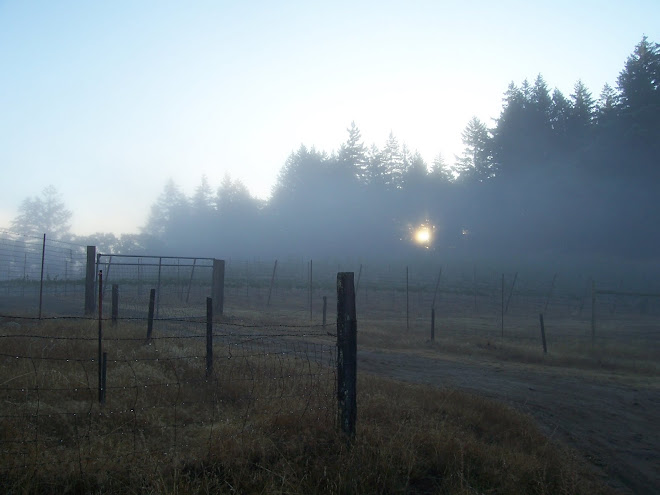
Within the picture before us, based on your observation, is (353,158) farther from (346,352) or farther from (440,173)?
(346,352)

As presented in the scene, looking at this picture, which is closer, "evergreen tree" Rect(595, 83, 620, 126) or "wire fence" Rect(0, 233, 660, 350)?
"wire fence" Rect(0, 233, 660, 350)

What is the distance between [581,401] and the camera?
9.85 meters

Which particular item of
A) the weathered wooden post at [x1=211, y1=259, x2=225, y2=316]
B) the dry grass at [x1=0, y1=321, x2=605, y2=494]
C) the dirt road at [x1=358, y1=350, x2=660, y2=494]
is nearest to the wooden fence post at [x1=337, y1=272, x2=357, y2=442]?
the dry grass at [x1=0, y1=321, x2=605, y2=494]

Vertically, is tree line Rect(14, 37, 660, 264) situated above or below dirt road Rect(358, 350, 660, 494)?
above

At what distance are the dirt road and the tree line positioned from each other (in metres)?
35.9

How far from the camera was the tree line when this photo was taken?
43.3 meters

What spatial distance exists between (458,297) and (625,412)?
81.1 ft

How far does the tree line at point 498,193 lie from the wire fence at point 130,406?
141 ft

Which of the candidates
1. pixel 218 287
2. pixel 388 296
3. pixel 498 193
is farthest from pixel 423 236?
pixel 218 287

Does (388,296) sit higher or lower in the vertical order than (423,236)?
lower

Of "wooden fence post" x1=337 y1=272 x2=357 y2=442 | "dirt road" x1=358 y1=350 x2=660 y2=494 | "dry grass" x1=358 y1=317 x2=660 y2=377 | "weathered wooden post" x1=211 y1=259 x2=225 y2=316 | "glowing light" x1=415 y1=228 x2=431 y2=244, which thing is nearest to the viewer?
"wooden fence post" x1=337 y1=272 x2=357 y2=442

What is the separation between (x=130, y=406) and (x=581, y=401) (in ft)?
26.7

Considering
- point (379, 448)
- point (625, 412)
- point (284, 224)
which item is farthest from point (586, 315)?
point (284, 224)

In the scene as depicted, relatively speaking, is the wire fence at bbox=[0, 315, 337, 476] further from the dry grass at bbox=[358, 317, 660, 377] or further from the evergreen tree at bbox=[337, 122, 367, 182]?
the evergreen tree at bbox=[337, 122, 367, 182]
